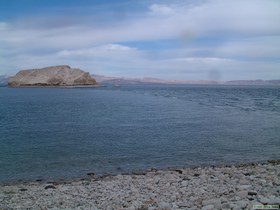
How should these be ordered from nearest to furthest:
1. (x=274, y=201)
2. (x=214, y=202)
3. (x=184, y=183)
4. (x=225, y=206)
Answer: (x=274, y=201) < (x=225, y=206) < (x=214, y=202) < (x=184, y=183)

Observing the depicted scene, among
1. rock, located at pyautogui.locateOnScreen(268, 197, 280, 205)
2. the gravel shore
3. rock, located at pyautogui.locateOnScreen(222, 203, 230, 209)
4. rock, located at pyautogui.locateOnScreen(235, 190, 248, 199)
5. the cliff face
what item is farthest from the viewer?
the cliff face

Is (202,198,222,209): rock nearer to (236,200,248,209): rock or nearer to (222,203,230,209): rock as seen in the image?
(222,203,230,209): rock

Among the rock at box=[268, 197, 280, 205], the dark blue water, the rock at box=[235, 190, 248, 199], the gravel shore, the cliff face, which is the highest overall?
the cliff face

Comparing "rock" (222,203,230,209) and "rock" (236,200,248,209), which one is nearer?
"rock" (236,200,248,209)

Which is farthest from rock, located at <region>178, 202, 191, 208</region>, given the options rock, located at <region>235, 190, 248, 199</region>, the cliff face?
the cliff face

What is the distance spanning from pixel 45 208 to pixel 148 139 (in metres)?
17.2

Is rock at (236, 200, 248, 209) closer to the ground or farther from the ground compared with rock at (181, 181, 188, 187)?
farther from the ground

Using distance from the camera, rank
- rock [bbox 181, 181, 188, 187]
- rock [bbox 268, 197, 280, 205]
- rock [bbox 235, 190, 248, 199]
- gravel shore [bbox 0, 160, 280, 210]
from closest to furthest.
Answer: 1. rock [bbox 268, 197, 280, 205]
2. gravel shore [bbox 0, 160, 280, 210]
3. rock [bbox 235, 190, 248, 199]
4. rock [bbox 181, 181, 188, 187]

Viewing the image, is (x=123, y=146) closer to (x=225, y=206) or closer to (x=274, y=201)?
(x=225, y=206)

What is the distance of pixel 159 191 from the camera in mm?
13617

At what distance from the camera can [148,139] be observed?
1125 inches

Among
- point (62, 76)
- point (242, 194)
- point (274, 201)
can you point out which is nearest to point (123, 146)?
point (242, 194)

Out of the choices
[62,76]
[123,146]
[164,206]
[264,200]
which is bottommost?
[123,146]

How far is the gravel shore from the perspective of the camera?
37.3 ft
